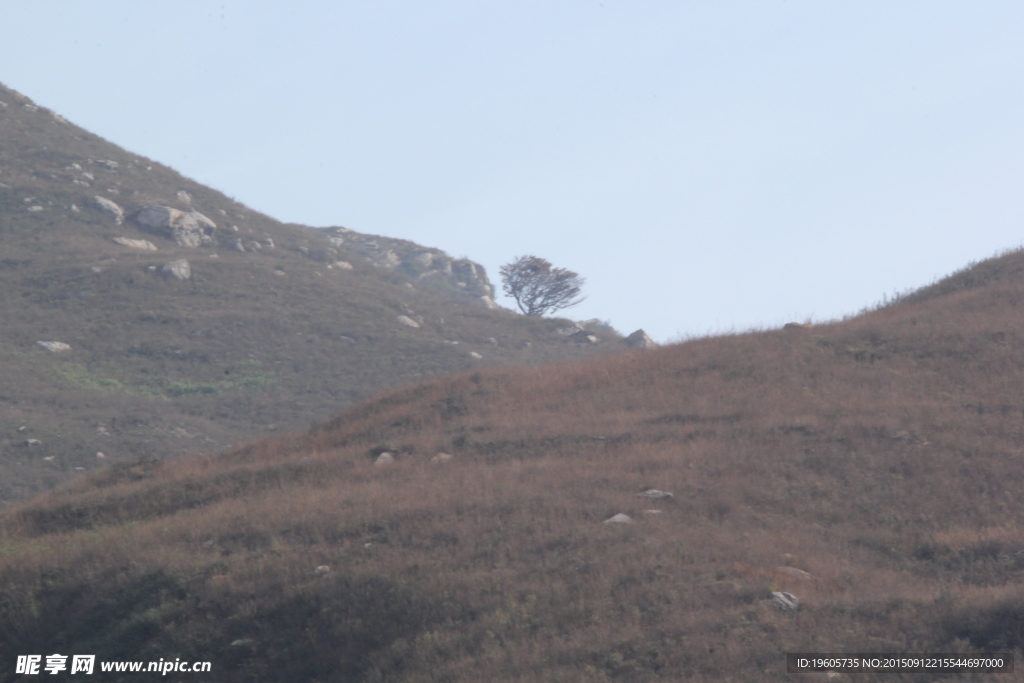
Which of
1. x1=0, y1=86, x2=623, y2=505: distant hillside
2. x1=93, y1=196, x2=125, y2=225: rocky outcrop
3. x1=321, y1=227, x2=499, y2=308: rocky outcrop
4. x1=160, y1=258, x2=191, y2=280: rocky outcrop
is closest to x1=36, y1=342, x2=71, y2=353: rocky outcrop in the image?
x1=0, y1=86, x2=623, y2=505: distant hillside

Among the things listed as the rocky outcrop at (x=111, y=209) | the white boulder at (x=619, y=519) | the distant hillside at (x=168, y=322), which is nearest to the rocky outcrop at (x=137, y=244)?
the distant hillside at (x=168, y=322)

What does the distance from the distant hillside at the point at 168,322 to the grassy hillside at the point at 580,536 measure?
9.22 metres

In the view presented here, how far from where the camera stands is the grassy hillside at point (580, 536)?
6.11m

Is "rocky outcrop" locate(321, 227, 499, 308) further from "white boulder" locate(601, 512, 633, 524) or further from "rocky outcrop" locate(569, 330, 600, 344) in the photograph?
"white boulder" locate(601, 512, 633, 524)

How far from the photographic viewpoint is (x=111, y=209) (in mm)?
39094

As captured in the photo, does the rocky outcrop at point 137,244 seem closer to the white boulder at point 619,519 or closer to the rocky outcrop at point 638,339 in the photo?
the rocky outcrop at point 638,339

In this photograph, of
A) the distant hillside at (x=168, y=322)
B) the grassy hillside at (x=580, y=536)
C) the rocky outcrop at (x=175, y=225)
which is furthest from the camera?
the rocky outcrop at (x=175, y=225)

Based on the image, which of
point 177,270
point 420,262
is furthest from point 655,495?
point 420,262

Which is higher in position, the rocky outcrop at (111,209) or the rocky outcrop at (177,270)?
the rocky outcrop at (111,209)

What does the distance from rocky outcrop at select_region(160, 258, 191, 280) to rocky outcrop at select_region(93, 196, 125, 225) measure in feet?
21.3

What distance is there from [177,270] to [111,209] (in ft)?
25.8

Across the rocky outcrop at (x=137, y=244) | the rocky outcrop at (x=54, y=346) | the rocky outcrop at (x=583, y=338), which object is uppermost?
the rocky outcrop at (x=137, y=244)

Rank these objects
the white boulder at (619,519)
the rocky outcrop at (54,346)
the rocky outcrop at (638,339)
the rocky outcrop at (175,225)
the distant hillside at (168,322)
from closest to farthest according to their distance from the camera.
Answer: the white boulder at (619,519), the distant hillside at (168,322), the rocky outcrop at (54,346), the rocky outcrop at (638,339), the rocky outcrop at (175,225)

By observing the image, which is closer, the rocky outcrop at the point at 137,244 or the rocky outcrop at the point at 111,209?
the rocky outcrop at the point at 137,244
